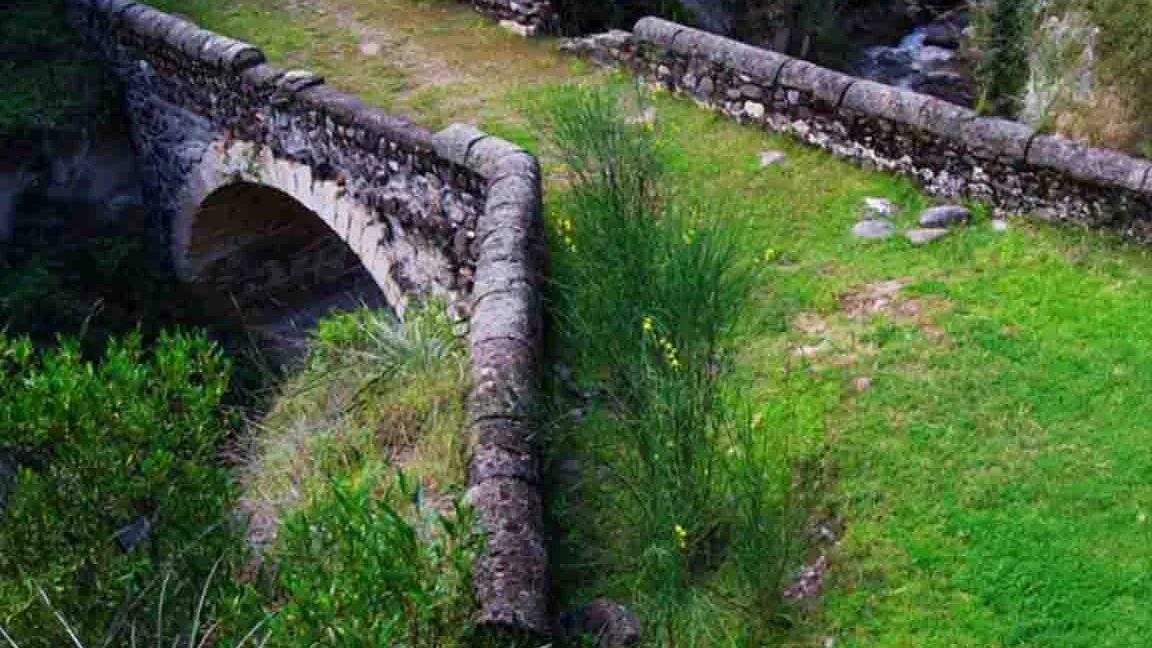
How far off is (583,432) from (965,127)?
347cm

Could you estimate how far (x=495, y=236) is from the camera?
23.6 feet

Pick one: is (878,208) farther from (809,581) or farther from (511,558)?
(511,558)

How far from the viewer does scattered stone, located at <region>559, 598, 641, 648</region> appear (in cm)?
485

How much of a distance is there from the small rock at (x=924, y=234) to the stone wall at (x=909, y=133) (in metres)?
0.38

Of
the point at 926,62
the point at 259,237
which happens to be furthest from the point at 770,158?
the point at 926,62

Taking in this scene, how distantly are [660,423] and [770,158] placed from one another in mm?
4270

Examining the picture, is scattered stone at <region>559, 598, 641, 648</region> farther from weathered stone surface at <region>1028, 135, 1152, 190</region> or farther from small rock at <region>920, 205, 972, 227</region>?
weathered stone surface at <region>1028, 135, 1152, 190</region>

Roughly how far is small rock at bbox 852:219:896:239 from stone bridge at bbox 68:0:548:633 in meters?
2.04

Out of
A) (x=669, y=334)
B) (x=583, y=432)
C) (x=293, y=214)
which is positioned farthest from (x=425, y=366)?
(x=293, y=214)

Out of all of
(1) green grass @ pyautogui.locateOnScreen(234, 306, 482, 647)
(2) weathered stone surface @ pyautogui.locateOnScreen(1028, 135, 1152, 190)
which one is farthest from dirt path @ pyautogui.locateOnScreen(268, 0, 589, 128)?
(2) weathered stone surface @ pyautogui.locateOnScreen(1028, 135, 1152, 190)

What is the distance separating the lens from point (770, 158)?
29.0ft

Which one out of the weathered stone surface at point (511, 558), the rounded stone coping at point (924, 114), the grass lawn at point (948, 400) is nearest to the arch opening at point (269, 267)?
the grass lawn at point (948, 400)

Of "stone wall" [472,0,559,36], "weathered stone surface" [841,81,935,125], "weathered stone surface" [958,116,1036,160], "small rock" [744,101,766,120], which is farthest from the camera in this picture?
"stone wall" [472,0,559,36]

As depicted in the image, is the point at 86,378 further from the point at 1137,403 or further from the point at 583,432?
the point at 1137,403
